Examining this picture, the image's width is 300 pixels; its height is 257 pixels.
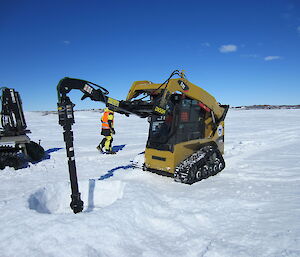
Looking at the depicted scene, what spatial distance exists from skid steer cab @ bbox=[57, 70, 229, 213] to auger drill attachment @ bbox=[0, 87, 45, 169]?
4335 mm

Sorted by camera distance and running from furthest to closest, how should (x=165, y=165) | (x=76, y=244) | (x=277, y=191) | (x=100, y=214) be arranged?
(x=165, y=165), (x=277, y=191), (x=100, y=214), (x=76, y=244)

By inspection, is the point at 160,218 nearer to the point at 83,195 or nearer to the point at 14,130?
the point at 83,195

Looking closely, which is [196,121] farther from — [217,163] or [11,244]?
[11,244]

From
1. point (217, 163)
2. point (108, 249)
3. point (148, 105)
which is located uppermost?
point (148, 105)

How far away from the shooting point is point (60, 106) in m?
3.67

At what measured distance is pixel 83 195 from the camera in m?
4.69

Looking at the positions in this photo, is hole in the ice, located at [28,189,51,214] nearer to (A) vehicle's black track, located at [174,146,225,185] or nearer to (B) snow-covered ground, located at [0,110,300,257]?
(B) snow-covered ground, located at [0,110,300,257]

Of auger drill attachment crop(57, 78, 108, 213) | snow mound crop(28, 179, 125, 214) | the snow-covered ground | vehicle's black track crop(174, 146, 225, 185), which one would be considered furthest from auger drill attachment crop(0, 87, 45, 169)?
vehicle's black track crop(174, 146, 225, 185)

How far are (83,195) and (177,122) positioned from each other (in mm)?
2672

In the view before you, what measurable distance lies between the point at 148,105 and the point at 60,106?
1961mm

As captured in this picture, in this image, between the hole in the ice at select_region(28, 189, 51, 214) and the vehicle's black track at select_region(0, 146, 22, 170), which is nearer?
the hole in the ice at select_region(28, 189, 51, 214)

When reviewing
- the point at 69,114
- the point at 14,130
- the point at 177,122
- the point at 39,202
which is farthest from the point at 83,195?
the point at 14,130

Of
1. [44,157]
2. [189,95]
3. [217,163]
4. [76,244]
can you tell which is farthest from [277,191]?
[44,157]

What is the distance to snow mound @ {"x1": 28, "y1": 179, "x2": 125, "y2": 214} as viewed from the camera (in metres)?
4.39
